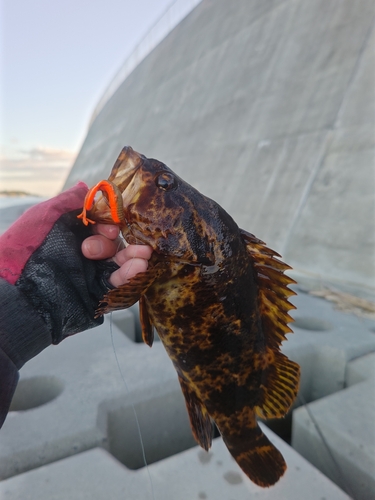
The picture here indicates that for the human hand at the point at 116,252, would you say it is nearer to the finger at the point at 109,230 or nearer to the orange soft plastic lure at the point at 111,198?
the finger at the point at 109,230

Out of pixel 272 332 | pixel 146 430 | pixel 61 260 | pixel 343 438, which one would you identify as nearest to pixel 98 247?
pixel 61 260

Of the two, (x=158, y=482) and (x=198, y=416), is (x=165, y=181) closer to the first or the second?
→ (x=198, y=416)

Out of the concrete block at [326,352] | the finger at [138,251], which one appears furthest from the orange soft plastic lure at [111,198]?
the concrete block at [326,352]

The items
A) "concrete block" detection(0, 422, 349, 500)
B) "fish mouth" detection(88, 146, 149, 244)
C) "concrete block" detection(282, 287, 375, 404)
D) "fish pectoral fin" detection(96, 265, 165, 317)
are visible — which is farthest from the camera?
"concrete block" detection(282, 287, 375, 404)

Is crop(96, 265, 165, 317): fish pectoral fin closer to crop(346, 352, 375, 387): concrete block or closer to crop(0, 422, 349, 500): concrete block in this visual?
crop(0, 422, 349, 500): concrete block

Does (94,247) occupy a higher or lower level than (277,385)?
higher

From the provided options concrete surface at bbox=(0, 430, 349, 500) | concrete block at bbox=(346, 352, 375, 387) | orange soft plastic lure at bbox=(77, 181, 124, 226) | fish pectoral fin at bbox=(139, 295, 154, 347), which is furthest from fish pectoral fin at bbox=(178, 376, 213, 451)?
concrete block at bbox=(346, 352, 375, 387)

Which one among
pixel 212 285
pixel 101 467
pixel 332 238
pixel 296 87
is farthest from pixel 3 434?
pixel 296 87
